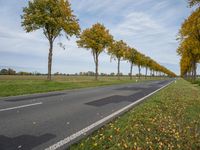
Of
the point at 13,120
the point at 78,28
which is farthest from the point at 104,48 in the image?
the point at 13,120

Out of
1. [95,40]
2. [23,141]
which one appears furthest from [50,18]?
[23,141]

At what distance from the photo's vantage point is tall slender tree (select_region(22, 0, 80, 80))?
22.6 metres

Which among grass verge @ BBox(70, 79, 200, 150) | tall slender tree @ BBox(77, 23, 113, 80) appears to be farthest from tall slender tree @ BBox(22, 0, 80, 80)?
grass verge @ BBox(70, 79, 200, 150)

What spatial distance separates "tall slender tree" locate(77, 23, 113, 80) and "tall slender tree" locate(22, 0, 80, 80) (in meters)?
12.2

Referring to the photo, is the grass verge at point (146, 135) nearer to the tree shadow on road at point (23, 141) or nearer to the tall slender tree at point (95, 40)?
the tree shadow on road at point (23, 141)

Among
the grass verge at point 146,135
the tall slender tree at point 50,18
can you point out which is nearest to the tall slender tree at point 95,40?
the tall slender tree at point 50,18

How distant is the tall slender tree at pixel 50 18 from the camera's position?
22609mm

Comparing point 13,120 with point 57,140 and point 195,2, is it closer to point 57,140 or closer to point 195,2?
point 57,140

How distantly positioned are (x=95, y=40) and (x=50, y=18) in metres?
16.0

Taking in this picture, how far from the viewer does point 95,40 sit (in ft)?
124

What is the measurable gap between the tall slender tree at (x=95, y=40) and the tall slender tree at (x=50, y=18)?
12.2m

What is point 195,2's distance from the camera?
13.7 metres

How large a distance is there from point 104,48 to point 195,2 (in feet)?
85.5

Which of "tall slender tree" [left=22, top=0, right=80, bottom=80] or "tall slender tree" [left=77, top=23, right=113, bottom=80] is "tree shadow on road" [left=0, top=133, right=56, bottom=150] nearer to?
"tall slender tree" [left=22, top=0, right=80, bottom=80]
